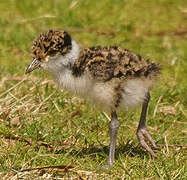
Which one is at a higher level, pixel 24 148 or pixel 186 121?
pixel 24 148

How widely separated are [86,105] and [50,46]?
1.62 metres

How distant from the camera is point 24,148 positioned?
192 inches

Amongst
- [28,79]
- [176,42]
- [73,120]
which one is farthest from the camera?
[176,42]

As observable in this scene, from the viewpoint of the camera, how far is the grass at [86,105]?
4621mm

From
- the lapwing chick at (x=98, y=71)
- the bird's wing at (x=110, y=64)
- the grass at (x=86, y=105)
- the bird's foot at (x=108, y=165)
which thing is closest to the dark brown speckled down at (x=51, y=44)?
the lapwing chick at (x=98, y=71)

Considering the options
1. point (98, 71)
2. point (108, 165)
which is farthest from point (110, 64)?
point (108, 165)

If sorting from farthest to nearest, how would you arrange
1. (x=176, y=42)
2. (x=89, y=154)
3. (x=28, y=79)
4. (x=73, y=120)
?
(x=176, y=42), (x=28, y=79), (x=73, y=120), (x=89, y=154)

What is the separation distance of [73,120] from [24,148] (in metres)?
0.88

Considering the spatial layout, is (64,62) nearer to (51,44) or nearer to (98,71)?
(51,44)

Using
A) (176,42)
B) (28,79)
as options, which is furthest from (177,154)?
(176,42)

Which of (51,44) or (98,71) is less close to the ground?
(51,44)

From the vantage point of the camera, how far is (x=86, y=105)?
20.1 feet

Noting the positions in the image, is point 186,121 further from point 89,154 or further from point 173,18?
point 173,18

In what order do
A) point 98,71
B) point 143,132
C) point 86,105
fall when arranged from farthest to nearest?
point 86,105
point 143,132
point 98,71
